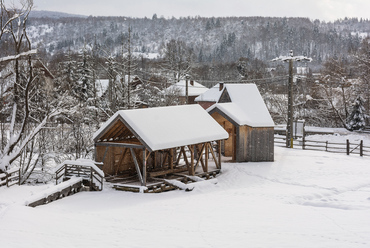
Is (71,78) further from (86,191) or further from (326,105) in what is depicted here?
(86,191)

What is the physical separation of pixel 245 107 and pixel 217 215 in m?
13.3

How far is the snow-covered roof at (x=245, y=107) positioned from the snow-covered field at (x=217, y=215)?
13.0 ft

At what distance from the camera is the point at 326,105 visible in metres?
51.0

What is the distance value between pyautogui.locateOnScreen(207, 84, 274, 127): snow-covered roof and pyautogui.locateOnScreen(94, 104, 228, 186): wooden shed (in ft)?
9.44

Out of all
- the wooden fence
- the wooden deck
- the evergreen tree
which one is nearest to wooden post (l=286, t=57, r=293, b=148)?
the wooden fence

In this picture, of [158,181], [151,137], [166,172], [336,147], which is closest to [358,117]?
[336,147]

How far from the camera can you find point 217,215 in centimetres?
1391

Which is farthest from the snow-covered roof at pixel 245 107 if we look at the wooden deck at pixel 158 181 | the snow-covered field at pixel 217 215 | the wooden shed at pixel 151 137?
the wooden deck at pixel 158 181

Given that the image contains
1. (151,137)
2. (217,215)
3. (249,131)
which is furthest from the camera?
(249,131)

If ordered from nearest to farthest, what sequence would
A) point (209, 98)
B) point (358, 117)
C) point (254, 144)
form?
point (254, 144), point (358, 117), point (209, 98)

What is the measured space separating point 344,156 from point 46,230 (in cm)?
2165

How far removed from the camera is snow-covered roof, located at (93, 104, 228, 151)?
18.1 meters

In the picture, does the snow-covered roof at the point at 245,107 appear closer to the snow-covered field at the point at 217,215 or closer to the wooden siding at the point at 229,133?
the wooden siding at the point at 229,133

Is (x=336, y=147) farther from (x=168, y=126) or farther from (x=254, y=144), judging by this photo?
(x=168, y=126)
